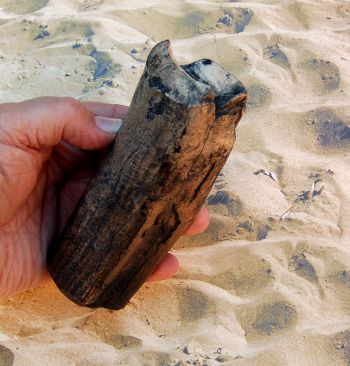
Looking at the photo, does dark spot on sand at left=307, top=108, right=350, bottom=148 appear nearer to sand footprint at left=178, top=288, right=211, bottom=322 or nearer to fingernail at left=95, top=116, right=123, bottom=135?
sand footprint at left=178, top=288, right=211, bottom=322

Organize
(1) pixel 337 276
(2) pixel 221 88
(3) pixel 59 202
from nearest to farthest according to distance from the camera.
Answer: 1. (2) pixel 221 88
2. (1) pixel 337 276
3. (3) pixel 59 202

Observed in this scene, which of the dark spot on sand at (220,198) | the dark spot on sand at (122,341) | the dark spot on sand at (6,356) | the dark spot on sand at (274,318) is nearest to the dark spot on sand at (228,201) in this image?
the dark spot on sand at (220,198)

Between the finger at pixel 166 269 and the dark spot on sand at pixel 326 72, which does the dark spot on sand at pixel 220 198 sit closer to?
the finger at pixel 166 269

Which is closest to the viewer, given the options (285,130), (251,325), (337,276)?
(251,325)

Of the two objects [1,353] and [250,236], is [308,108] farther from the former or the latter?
[1,353]

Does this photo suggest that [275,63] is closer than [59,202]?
No

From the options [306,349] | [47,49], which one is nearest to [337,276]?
[306,349]
